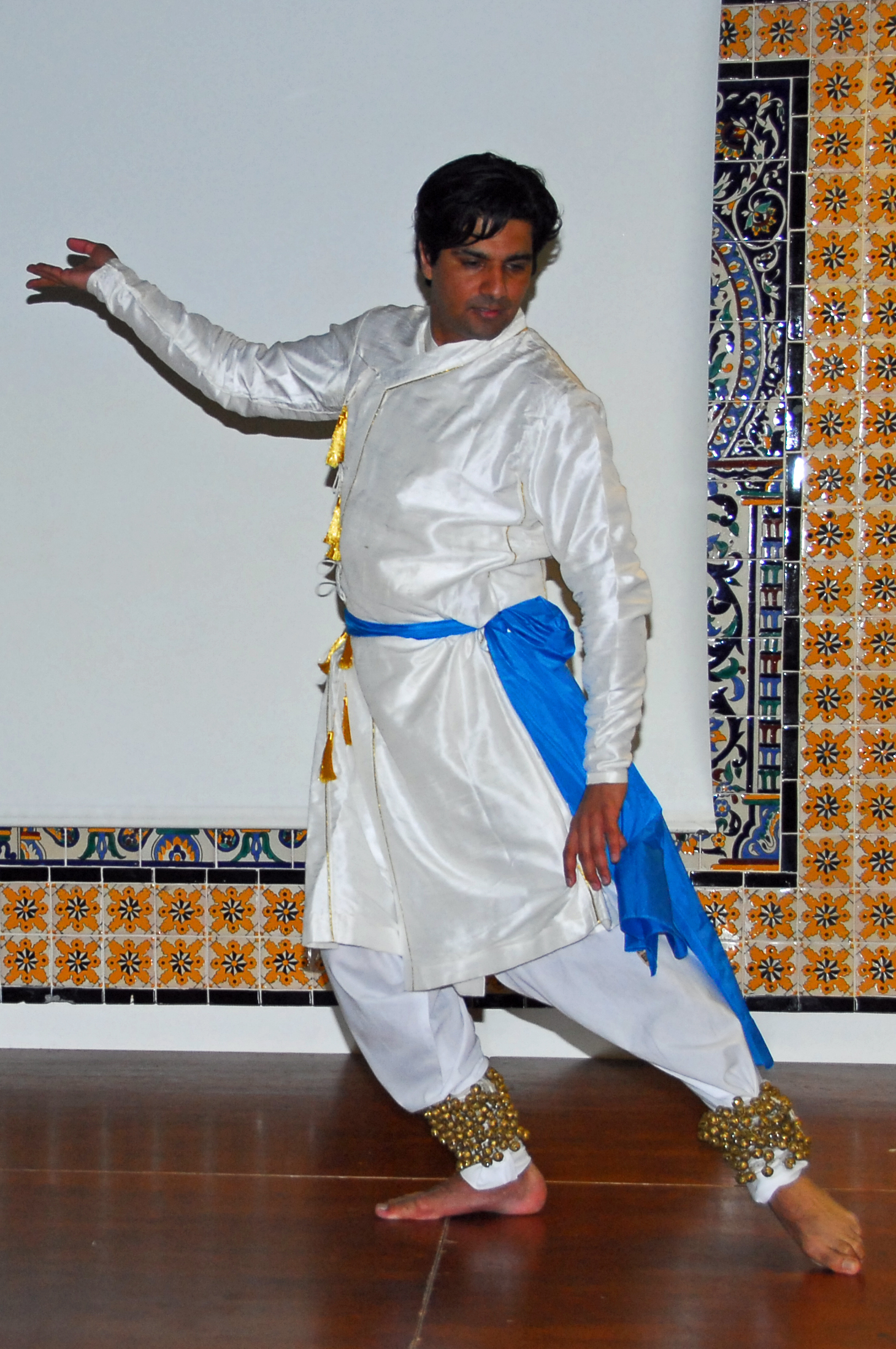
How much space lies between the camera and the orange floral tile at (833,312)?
Result: 2.87m

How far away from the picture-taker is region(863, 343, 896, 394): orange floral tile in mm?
2875

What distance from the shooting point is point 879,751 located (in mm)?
2910

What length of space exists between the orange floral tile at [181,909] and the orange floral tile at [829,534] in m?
1.52

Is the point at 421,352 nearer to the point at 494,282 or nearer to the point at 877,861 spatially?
the point at 494,282

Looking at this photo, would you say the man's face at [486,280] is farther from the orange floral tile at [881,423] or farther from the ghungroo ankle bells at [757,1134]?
the ghungroo ankle bells at [757,1134]

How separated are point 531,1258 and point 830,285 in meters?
1.98

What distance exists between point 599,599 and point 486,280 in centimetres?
52

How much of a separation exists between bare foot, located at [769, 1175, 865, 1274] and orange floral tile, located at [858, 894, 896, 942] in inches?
38.4

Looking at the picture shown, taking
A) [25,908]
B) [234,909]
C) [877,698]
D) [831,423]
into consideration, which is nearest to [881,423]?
[831,423]

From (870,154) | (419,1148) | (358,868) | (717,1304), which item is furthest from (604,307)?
(717,1304)

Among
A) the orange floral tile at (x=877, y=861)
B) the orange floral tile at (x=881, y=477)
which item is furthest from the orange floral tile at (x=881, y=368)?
the orange floral tile at (x=877, y=861)

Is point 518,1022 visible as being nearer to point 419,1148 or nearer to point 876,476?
point 419,1148

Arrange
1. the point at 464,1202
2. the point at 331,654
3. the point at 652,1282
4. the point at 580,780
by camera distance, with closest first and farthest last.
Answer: the point at 652,1282, the point at 580,780, the point at 464,1202, the point at 331,654

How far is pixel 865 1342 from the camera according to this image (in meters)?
1.80
